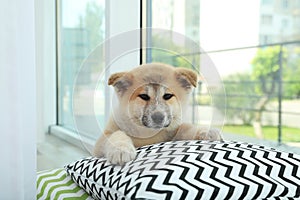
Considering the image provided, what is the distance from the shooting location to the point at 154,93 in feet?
3.15

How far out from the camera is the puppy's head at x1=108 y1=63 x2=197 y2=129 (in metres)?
0.96

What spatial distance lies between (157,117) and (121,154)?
173 mm

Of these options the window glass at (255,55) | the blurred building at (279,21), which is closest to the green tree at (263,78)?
the window glass at (255,55)

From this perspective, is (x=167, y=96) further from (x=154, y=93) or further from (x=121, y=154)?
(x=121, y=154)

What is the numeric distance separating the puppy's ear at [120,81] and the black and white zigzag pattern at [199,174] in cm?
21

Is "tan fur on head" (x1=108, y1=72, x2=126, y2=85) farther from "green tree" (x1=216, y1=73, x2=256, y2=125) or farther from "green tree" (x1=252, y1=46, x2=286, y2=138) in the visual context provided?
"green tree" (x1=252, y1=46, x2=286, y2=138)

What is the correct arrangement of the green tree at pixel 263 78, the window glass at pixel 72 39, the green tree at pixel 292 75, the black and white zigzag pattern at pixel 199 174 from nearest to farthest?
1. the black and white zigzag pattern at pixel 199 174
2. the window glass at pixel 72 39
3. the green tree at pixel 292 75
4. the green tree at pixel 263 78

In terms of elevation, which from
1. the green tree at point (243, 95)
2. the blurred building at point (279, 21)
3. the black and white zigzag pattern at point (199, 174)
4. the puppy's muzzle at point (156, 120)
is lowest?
the green tree at point (243, 95)

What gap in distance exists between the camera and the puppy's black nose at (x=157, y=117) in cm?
95

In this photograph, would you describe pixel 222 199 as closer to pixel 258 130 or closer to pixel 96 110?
pixel 96 110

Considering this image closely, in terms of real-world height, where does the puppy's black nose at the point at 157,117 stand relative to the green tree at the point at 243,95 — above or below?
above

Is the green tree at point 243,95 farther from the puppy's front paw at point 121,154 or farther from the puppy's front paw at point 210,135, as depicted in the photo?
the puppy's front paw at point 121,154

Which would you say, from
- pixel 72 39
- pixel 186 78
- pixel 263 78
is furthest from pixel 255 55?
pixel 186 78

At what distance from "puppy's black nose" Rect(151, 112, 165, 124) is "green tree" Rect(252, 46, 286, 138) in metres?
3.94
